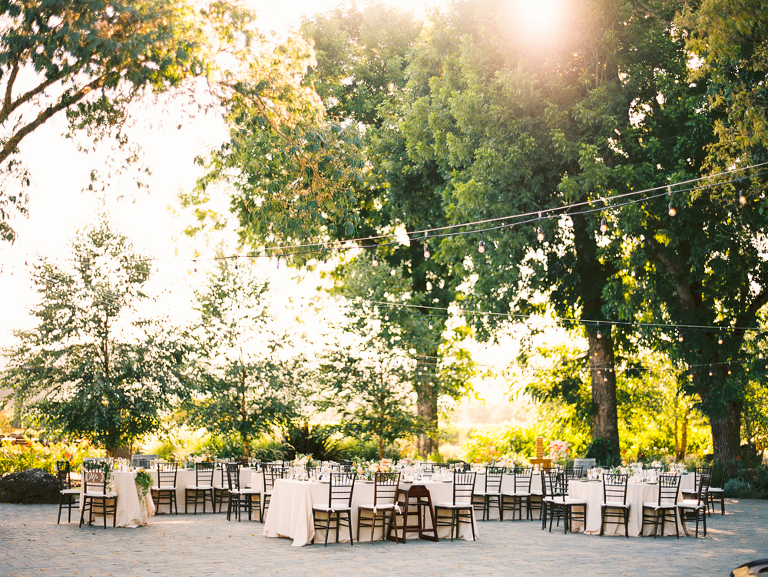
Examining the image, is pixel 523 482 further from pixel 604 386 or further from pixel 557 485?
pixel 604 386

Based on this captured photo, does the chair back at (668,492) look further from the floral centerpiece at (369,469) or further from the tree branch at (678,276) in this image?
the tree branch at (678,276)

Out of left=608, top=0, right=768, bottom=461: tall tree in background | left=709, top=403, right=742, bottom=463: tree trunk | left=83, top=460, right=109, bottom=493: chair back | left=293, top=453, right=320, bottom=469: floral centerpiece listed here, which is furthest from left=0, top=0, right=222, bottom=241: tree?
left=709, top=403, right=742, bottom=463: tree trunk

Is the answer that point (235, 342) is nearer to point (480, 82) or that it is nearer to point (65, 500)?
point (65, 500)

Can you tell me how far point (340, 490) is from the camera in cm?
1002

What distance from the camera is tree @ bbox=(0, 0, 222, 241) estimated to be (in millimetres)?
7777

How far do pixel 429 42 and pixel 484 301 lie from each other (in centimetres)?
689

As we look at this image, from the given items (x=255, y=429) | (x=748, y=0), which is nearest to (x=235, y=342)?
(x=255, y=429)

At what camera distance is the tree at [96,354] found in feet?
51.4

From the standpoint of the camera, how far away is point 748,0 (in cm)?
1121

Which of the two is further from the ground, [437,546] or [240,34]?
[240,34]

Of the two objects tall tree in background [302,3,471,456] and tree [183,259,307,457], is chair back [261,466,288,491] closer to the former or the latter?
tree [183,259,307,457]

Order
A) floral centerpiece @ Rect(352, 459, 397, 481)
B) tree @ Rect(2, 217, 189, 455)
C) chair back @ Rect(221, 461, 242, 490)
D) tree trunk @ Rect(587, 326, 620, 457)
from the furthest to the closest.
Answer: tree trunk @ Rect(587, 326, 620, 457), tree @ Rect(2, 217, 189, 455), chair back @ Rect(221, 461, 242, 490), floral centerpiece @ Rect(352, 459, 397, 481)

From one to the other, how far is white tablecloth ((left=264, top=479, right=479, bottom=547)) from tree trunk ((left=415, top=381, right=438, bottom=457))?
8.57 metres

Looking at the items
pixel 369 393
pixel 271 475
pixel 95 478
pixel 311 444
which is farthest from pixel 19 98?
pixel 369 393
